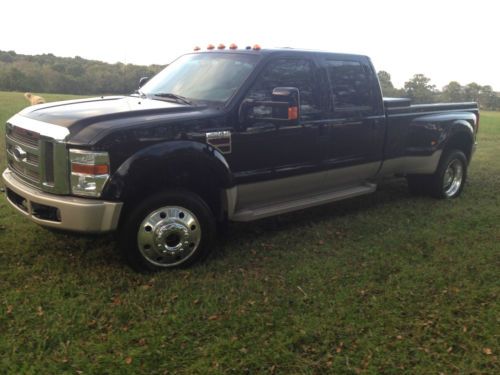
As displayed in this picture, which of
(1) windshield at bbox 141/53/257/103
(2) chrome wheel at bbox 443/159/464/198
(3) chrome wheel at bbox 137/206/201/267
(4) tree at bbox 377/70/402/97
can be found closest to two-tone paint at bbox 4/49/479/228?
(1) windshield at bbox 141/53/257/103

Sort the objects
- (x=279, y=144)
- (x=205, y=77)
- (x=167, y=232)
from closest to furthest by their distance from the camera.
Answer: (x=167, y=232) → (x=279, y=144) → (x=205, y=77)

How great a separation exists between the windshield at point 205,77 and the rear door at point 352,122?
1.05m

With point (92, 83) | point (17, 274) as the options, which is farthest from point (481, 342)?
point (92, 83)

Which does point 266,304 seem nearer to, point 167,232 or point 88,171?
point 167,232

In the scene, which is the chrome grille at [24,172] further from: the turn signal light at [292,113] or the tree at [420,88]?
the tree at [420,88]

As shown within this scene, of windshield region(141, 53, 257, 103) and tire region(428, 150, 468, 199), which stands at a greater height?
windshield region(141, 53, 257, 103)

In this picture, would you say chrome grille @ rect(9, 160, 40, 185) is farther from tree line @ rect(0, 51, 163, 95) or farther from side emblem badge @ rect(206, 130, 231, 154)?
tree line @ rect(0, 51, 163, 95)

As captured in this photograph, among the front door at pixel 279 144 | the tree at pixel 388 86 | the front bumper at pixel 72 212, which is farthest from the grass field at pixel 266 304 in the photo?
the tree at pixel 388 86

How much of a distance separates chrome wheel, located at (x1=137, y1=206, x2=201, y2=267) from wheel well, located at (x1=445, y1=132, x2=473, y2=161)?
422 centimetres

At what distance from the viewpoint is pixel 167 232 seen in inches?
157

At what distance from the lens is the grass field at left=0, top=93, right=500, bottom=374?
2992 mm

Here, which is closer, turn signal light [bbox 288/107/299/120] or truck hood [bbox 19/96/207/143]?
truck hood [bbox 19/96/207/143]

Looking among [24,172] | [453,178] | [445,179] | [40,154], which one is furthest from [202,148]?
[453,178]

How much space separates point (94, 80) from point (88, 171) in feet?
27.2
